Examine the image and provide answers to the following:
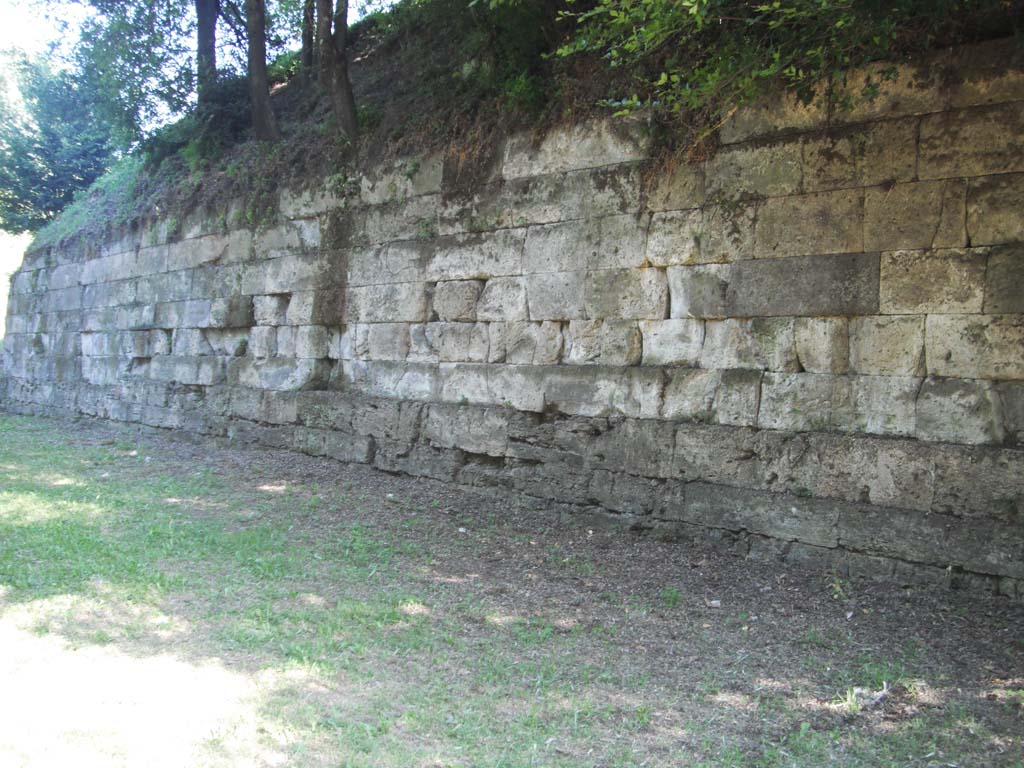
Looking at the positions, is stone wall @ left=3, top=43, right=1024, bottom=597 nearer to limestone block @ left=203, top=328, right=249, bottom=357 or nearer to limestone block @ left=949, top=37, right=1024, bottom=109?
limestone block @ left=949, top=37, right=1024, bottom=109

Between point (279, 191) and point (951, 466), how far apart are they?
852cm

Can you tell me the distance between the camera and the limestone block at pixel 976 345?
18.0ft

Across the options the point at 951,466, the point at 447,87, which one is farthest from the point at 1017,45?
the point at 447,87

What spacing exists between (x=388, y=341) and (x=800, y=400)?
4.78m

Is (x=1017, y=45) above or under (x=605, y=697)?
above

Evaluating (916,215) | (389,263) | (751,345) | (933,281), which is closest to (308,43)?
(389,263)

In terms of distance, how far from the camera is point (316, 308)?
1042 centimetres

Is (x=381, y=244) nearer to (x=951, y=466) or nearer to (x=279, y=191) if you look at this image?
(x=279, y=191)

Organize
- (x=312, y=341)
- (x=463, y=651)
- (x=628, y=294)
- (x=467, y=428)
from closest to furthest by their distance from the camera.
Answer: (x=463, y=651)
(x=628, y=294)
(x=467, y=428)
(x=312, y=341)

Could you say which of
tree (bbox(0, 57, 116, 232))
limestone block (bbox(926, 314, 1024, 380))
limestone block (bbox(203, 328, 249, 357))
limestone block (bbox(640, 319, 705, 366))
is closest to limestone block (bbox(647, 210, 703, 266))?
limestone block (bbox(640, 319, 705, 366))

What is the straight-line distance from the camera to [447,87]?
32.2ft

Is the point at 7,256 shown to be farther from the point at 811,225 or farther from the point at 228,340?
the point at 811,225

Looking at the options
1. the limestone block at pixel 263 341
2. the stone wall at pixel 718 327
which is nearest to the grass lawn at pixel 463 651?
the stone wall at pixel 718 327

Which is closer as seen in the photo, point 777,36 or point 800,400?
point 777,36
